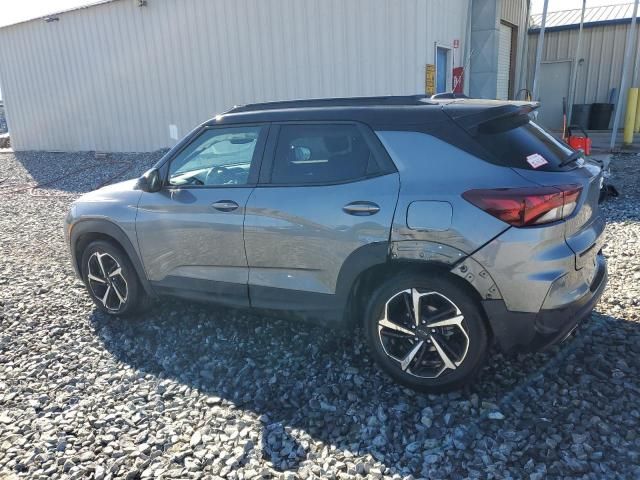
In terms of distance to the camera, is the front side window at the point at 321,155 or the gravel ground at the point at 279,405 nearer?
the gravel ground at the point at 279,405

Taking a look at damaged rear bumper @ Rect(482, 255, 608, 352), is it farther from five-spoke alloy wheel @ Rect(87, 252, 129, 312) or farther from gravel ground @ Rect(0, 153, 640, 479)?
five-spoke alloy wheel @ Rect(87, 252, 129, 312)

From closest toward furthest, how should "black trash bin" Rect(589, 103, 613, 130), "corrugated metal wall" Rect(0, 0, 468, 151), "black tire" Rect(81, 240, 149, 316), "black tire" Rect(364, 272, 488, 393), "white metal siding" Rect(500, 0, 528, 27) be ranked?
"black tire" Rect(364, 272, 488, 393) → "black tire" Rect(81, 240, 149, 316) → "corrugated metal wall" Rect(0, 0, 468, 151) → "white metal siding" Rect(500, 0, 528, 27) → "black trash bin" Rect(589, 103, 613, 130)

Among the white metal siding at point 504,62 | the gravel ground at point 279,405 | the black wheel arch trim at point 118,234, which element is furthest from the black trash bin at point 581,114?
the black wheel arch trim at point 118,234

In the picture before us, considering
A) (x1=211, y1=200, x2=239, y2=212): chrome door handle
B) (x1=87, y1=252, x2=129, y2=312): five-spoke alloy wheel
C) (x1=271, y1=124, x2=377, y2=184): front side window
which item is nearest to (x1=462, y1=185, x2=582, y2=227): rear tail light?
(x1=271, y1=124, x2=377, y2=184): front side window

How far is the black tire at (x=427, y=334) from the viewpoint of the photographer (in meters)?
2.89

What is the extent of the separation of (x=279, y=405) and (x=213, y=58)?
11895mm

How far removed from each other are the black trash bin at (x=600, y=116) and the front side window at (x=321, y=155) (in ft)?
54.6

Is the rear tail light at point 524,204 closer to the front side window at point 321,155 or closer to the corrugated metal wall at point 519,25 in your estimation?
the front side window at point 321,155

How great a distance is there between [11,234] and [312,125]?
6.35m

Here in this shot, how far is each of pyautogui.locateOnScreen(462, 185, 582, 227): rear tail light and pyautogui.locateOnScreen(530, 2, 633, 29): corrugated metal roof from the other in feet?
57.4

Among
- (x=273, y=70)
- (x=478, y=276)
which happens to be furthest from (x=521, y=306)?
(x=273, y=70)

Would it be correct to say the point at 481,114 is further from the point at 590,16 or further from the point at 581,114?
the point at 590,16

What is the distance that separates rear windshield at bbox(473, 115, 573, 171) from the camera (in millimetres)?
2842

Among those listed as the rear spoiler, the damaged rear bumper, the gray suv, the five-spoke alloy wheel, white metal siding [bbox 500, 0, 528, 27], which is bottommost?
the five-spoke alloy wheel
